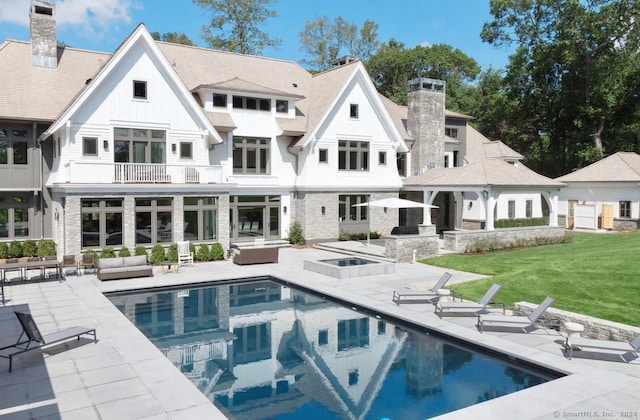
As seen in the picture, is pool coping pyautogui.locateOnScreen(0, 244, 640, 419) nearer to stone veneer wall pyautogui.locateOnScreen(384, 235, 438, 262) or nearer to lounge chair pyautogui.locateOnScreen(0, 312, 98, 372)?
lounge chair pyautogui.locateOnScreen(0, 312, 98, 372)

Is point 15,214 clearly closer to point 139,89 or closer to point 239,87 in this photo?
point 139,89

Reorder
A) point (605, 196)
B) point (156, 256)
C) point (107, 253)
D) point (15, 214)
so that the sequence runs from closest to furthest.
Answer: point (107, 253), point (156, 256), point (15, 214), point (605, 196)

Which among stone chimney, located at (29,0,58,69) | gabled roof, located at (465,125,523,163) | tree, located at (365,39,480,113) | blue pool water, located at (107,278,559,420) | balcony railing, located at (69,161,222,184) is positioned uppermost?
tree, located at (365,39,480,113)

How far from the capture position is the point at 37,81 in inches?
984

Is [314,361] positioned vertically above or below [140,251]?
below

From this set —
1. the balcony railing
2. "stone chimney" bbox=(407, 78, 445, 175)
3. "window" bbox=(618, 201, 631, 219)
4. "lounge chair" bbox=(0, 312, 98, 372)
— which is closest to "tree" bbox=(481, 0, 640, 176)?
"window" bbox=(618, 201, 631, 219)

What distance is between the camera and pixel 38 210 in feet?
79.3

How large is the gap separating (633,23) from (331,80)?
28177mm

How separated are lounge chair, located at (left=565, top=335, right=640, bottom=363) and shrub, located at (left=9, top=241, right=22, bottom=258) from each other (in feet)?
74.2

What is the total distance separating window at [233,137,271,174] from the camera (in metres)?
28.4

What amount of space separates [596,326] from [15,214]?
24253 millimetres

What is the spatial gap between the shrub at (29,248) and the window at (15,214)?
1.03 metres

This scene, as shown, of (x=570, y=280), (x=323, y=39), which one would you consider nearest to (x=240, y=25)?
(x=323, y=39)

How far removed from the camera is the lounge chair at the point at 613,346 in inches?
396
